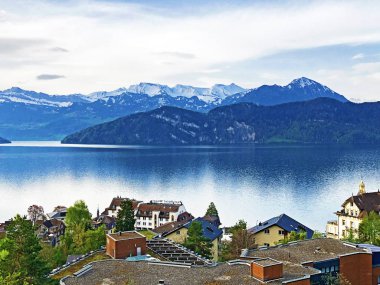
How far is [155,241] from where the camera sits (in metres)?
66.9

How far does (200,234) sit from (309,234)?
24604mm

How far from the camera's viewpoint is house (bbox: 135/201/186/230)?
134375 millimetres

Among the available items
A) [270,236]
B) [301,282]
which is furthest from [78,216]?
[301,282]

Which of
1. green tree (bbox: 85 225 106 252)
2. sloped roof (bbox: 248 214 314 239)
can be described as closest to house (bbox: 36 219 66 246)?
green tree (bbox: 85 225 106 252)

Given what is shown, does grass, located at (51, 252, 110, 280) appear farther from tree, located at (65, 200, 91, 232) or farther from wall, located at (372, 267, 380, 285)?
tree, located at (65, 200, 91, 232)

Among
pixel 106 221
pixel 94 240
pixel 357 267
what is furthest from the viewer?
pixel 106 221

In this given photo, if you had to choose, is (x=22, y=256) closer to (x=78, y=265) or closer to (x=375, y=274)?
(x=78, y=265)

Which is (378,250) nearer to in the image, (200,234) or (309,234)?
(200,234)

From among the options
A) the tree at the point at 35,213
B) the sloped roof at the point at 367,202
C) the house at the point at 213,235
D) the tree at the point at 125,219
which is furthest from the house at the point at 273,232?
the tree at the point at 35,213

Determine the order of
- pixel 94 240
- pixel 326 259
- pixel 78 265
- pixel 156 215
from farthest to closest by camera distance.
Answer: pixel 156 215 < pixel 94 240 < pixel 78 265 < pixel 326 259

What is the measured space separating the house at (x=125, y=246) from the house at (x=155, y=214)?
256 feet

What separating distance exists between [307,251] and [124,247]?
19062mm

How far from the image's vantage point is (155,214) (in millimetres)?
135625

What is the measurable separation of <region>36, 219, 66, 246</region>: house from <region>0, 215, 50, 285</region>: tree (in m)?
65.8
